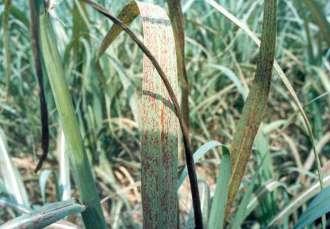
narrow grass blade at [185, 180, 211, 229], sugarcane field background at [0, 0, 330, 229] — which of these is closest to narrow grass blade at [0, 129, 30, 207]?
sugarcane field background at [0, 0, 330, 229]

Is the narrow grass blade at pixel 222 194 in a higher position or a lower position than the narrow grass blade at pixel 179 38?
lower

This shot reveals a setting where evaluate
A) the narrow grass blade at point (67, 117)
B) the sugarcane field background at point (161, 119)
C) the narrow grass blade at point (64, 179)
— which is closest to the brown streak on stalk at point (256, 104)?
the sugarcane field background at point (161, 119)

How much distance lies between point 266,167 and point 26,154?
0.66m

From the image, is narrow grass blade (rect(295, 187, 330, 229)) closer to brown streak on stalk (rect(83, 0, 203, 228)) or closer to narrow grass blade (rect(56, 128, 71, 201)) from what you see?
brown streak on stalk (rect(83, 0, 203, 228))

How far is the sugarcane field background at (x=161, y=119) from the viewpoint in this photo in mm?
512

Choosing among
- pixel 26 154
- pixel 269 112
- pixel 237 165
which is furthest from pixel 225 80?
pixel 237 165

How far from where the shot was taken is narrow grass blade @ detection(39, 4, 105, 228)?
0.49m

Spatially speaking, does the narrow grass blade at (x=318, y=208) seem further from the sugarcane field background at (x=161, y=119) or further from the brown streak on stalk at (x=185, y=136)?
the brown streak on stalk at (x=185, y=136)

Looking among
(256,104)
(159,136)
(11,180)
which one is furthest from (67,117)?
(11,180)

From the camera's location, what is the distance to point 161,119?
0.51 metres

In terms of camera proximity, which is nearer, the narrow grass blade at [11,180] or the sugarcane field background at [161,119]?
the sugarcane field background at [161,119]

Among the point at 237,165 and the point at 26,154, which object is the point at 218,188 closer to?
the point at 237,165

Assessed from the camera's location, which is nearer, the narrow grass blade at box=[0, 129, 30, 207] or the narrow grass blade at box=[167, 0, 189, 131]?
the narrow grass blade at box=[167, 0, 189, 131]

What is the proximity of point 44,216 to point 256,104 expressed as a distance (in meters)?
0.24
